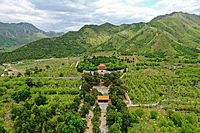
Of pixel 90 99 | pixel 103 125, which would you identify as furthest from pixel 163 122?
pixel 90 99

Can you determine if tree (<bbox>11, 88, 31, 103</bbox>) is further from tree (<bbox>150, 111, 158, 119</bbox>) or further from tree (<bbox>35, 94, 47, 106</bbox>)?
tree (<bbox>150, 111, 158, 119</bbox>)

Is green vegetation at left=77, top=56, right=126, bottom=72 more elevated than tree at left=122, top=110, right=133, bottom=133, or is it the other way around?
green vegetation at left=77, top=56, right=126, bottom=72

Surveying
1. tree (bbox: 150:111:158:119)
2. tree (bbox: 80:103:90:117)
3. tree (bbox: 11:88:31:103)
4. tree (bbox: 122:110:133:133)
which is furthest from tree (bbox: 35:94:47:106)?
A: tree (bbox: 150:111:158:119)

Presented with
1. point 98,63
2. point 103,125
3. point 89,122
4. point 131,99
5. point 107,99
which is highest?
point 98,63

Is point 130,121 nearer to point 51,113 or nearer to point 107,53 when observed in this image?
point 51,113

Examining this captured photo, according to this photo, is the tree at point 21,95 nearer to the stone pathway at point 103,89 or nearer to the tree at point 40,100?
the tree at point 40,100

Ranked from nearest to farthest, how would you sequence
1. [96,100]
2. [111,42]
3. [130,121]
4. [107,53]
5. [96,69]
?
1. [130,121]
2. [96,100]
3. [96,69]
4. [107,53]
5. [111,42]

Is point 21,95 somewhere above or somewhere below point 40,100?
below

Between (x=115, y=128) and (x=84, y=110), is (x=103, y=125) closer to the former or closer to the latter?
(x=115, y=128)

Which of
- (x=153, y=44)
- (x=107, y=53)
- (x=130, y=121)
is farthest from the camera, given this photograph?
(x=153, y=44)

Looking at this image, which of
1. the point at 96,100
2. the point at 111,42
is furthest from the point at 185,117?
the point at 111,42

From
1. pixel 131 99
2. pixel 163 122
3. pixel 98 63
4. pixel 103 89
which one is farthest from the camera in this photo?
pixel 98 63
